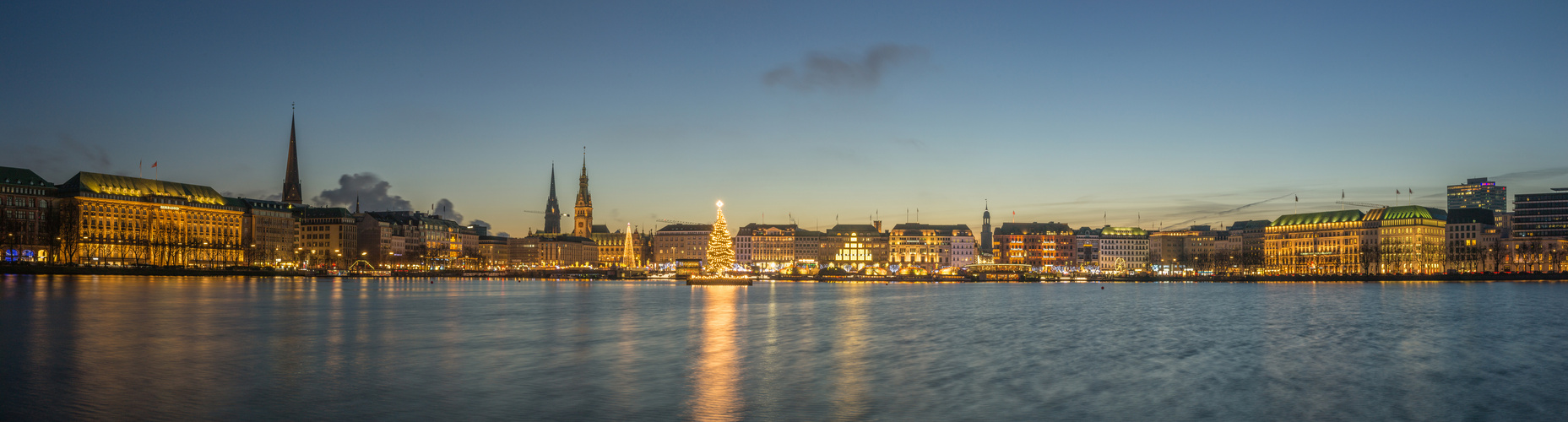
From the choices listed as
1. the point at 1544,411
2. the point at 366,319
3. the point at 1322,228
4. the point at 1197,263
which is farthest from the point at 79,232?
the point at 1322,228

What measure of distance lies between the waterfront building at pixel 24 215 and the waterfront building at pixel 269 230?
3197 cm

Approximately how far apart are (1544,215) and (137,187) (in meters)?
218

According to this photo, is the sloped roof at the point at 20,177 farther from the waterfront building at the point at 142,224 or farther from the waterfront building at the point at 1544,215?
the waterfront building at the point at 1544,215

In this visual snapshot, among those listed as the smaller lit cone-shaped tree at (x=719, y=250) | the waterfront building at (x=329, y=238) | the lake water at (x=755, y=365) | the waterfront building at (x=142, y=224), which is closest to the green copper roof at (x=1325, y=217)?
the smaller lit cone-shaped tree at (x=719, y=250)

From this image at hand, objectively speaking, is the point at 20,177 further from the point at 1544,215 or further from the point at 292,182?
the point at 1544,215

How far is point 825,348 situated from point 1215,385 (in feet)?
38.8

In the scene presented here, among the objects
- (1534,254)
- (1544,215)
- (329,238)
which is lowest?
(1534,254)

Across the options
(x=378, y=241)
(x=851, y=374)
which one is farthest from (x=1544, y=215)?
(x=378, y=241)

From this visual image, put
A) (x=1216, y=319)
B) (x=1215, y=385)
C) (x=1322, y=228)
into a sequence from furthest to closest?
(x=1322, y=228) → (x=1216, y=319) → (x=1215, y=385)

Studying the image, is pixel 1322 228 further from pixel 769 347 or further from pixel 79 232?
pixel 79 232

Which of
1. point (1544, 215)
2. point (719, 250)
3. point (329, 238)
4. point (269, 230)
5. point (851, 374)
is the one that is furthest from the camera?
point (329, 238)

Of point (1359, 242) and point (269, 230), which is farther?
point (1359, 242)

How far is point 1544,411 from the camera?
20.2 meters

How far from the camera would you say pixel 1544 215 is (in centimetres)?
16275
